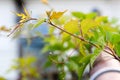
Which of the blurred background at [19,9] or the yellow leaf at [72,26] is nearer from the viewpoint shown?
the yellow leaf at [72,26]

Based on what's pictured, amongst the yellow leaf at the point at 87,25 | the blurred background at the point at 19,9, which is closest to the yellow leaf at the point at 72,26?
the yellow leaf at the point at 87,25

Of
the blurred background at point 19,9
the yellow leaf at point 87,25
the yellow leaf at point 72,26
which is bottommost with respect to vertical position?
the yellow leaf at point 87,25

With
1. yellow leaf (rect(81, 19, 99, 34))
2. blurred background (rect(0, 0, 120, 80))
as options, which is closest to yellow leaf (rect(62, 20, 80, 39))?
yellow leaf (rect(81, 19, 99, 34))

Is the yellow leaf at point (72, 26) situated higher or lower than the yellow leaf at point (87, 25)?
higher

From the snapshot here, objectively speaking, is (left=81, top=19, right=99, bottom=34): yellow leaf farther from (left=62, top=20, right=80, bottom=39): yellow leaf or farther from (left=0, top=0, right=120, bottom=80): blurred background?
(left=0, top=0, right=120, bottom=80): blurred background

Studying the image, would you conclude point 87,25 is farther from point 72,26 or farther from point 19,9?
point 19,9

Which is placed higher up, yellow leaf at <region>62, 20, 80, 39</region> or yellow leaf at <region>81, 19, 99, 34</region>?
yellow leaf at <region>62, 20, 80, 39</region>

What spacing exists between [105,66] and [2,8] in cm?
504

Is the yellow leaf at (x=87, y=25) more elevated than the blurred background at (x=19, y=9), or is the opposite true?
the blurred background at (x=19, y=9)

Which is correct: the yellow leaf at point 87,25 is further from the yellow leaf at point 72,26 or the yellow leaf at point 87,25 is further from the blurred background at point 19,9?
the blurred background at point 19,9

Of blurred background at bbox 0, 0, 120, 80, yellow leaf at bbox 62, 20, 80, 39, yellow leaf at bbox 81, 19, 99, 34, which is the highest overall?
blurred background at bbox 0, 0, 120, 80

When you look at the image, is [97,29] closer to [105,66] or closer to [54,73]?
[105,66]

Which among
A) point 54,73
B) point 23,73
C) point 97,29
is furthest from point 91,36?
point 54,73

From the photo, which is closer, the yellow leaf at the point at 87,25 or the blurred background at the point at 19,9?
the yellow leaf at the point at 87,25
